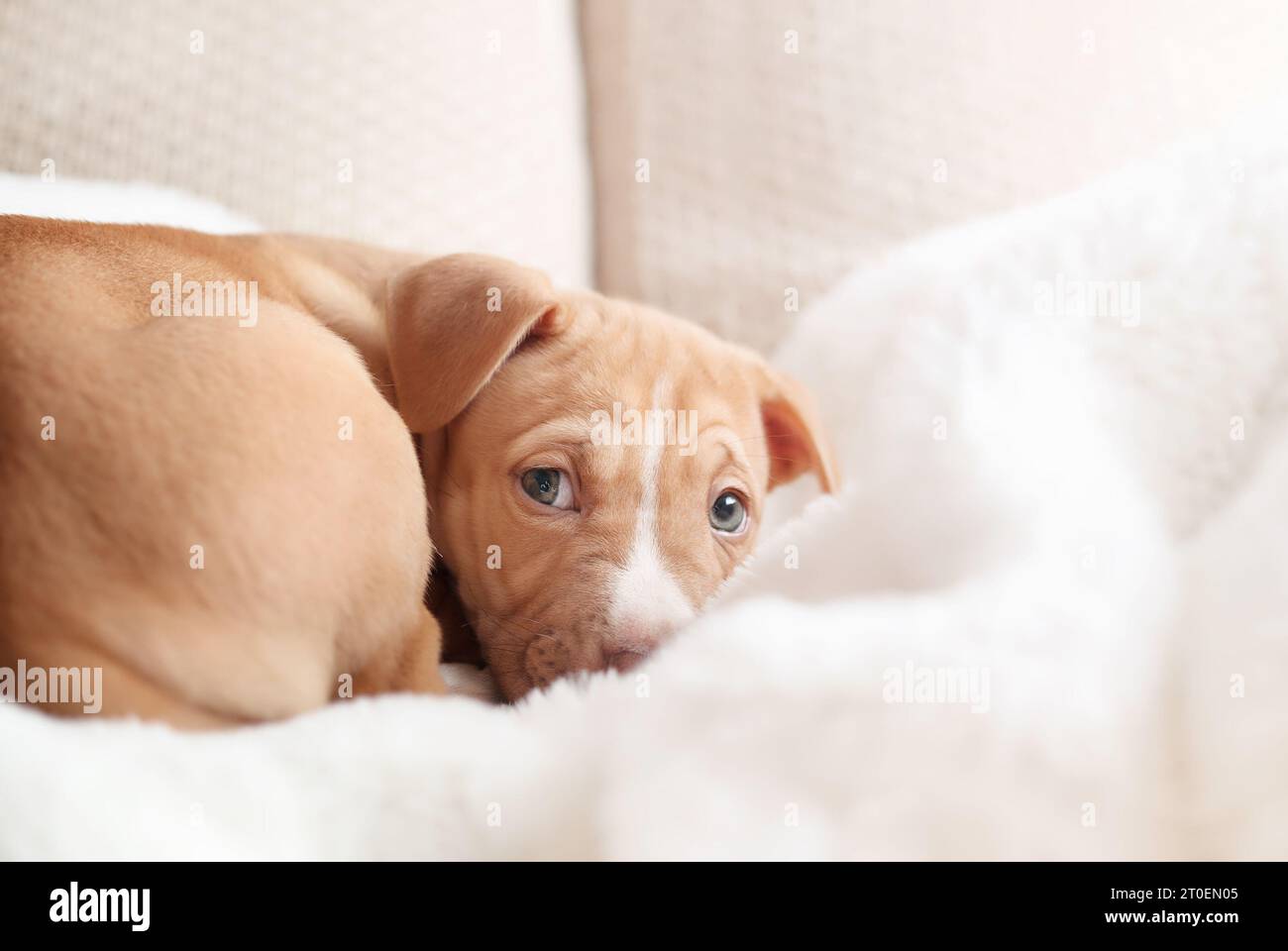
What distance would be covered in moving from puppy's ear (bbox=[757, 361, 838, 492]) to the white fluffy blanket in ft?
2.35

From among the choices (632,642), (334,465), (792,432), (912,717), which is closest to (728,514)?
(792,432)

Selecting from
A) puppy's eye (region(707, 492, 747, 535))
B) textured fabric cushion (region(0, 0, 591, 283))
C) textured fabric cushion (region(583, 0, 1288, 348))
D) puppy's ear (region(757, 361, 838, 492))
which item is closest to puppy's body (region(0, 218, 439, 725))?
puppy's eye (region(707, 492, 747, 535))

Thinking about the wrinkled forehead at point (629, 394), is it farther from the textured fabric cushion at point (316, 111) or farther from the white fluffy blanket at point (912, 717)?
the textured fabric cushion at point (316, 111)

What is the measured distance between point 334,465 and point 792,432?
4.07 feet

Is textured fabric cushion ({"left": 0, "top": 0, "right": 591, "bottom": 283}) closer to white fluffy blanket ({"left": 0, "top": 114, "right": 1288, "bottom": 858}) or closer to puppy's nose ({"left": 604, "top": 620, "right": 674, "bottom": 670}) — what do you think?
puppy's nose ({"left": 604, "top": 620, "right": 674, "bottom": 670})

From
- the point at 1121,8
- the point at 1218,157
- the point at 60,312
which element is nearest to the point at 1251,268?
the point at 1218,157

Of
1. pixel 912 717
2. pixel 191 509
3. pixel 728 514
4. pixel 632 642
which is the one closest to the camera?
pixel 912 717

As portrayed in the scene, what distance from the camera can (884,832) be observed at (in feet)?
3.56

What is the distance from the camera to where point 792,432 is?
8.00 ft

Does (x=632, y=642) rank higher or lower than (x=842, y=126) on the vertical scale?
lower

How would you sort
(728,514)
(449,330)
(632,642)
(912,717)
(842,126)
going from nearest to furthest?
(912,717) < (632,642) < (449,330) < (728,514) < (842,126)

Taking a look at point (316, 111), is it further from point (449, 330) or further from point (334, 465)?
point (334, 465)

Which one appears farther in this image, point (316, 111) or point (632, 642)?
point (316, 111)
